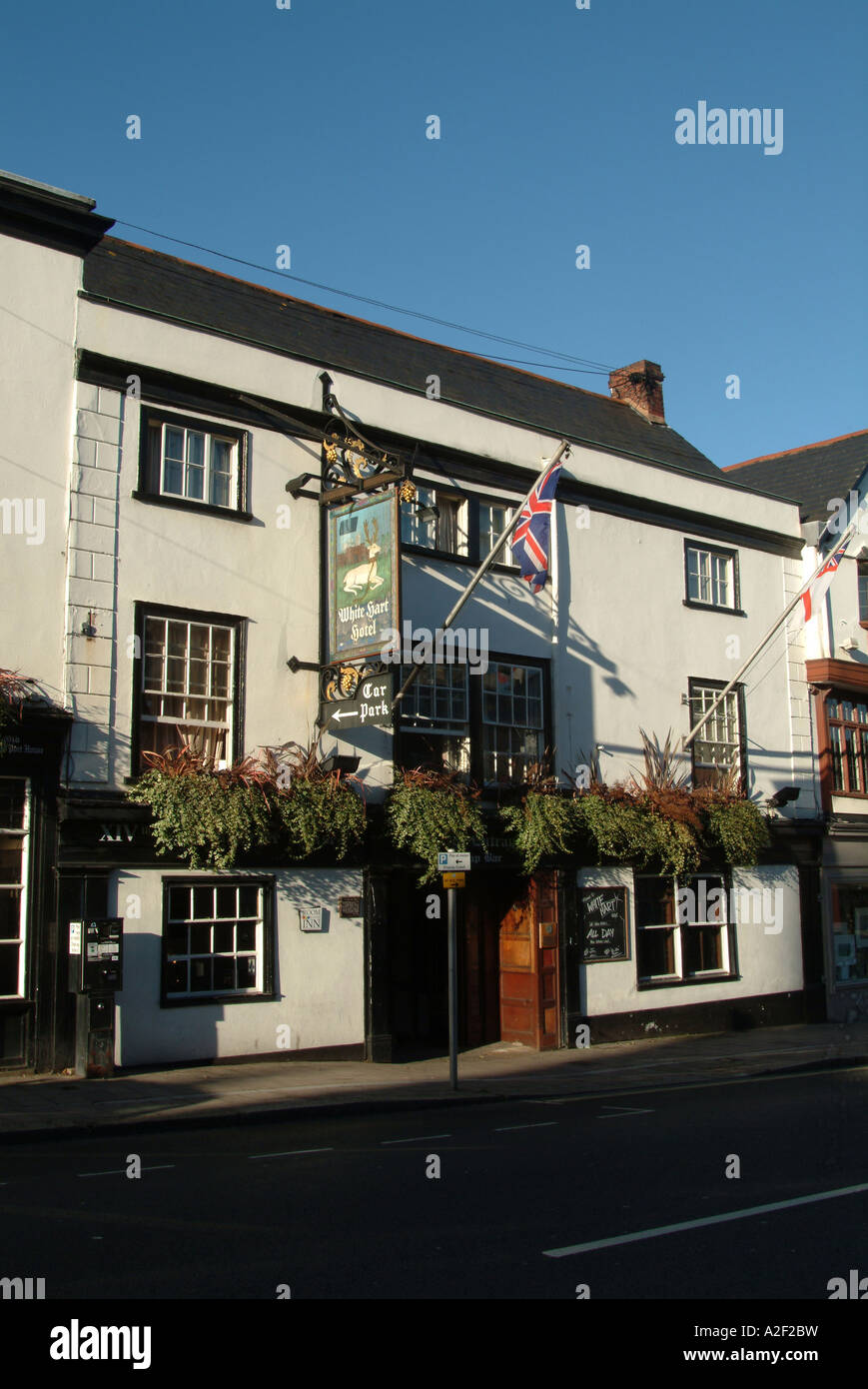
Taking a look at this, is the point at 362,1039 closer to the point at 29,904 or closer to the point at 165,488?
the point at 29,904

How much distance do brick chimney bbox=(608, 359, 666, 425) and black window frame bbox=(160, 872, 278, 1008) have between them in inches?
587

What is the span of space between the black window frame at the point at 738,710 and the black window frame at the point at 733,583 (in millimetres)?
1321

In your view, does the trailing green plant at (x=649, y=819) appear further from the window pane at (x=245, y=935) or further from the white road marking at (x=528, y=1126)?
the white road marking at (x=528, y=1126)

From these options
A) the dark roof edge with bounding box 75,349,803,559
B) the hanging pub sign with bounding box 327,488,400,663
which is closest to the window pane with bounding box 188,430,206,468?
the dark roof edge with bounding box 75,349,803,559

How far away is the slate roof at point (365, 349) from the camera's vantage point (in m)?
17.2

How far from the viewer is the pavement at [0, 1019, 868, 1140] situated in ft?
37.6

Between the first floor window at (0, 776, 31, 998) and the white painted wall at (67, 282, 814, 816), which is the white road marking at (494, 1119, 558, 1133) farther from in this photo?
the white painted wall at (67, 282, 814, 816)

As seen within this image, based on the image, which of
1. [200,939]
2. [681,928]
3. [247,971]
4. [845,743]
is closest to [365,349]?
[200,939]

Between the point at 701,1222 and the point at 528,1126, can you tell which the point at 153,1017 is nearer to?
the point at 528,1126

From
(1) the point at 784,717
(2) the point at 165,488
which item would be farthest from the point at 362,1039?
(1) the point at 784,717

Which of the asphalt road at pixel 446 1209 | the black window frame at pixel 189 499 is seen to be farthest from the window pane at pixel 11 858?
the black window frame at pixel 189 499

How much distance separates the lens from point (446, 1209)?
7.57 m

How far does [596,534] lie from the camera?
20297 millimetres

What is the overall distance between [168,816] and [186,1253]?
25.6 ft
